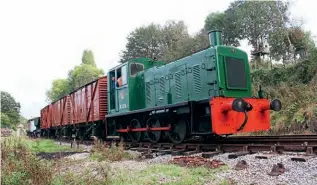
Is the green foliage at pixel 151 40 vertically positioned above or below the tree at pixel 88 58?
below

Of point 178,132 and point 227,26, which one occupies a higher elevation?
point 227,26

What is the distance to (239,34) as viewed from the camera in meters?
38.3

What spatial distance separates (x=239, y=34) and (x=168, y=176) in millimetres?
34941

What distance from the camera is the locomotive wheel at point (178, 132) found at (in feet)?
32.8

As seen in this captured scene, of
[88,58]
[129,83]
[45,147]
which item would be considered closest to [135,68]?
[129,83]

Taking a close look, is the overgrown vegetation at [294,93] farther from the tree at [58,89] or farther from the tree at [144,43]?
the tree at [58,89]

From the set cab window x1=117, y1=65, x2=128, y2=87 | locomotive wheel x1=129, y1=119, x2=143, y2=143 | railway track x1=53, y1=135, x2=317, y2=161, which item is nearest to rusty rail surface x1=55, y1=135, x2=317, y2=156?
railway track x1=53, y1=135, x2=317, y2=161

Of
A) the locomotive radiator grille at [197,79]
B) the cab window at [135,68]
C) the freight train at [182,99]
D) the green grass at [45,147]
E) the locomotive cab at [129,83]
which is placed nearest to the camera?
the freight train at [182,99]

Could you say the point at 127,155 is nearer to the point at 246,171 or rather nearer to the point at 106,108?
the point at 246,171

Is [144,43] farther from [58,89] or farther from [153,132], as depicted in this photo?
[58,89]

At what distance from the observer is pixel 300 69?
65.0 ft

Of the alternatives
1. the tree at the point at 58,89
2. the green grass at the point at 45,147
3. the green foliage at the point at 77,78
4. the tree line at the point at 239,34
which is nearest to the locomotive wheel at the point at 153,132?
the green grass at the point at 45,147

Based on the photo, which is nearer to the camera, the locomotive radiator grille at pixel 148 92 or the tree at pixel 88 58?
the locomotive radiator grille at pixel 148 92

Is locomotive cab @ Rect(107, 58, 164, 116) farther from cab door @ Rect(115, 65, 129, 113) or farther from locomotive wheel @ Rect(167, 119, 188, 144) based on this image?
locomotive wheel @ Rect(167, 119, 188, 144)
